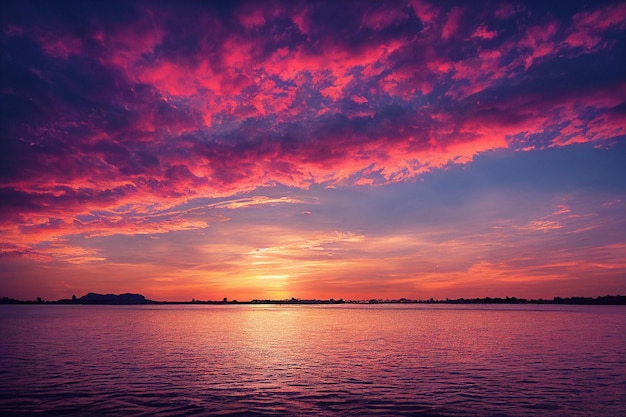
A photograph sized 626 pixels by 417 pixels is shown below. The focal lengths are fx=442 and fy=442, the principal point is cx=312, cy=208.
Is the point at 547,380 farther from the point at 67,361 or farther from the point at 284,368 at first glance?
the point at 67,361

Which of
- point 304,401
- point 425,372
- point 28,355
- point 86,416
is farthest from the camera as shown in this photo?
point 28,355

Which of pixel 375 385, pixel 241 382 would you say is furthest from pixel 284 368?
pixel 375 385

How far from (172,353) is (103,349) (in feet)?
35.3

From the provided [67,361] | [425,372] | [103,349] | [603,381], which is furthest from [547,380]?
[103,349]

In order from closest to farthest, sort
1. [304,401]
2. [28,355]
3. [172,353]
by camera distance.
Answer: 1. [304,401]
2. [28,355]
3. [172,353]

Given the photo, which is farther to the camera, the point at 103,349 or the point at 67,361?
the point at 103,349

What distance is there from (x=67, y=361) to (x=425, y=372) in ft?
119

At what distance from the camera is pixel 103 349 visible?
57.6m

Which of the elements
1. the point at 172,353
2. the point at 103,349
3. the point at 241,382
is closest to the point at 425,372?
the point at 241,382

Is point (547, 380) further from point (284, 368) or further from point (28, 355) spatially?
point (28, 355)

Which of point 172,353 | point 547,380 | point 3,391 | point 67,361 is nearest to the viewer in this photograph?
point 3,391

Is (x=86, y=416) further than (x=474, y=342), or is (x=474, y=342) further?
(x=474, y=342)

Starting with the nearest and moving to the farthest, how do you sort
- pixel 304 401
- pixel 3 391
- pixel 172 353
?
pixel 304 401
pixel 3 391
pixel 172 353

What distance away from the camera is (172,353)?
5400 cm
